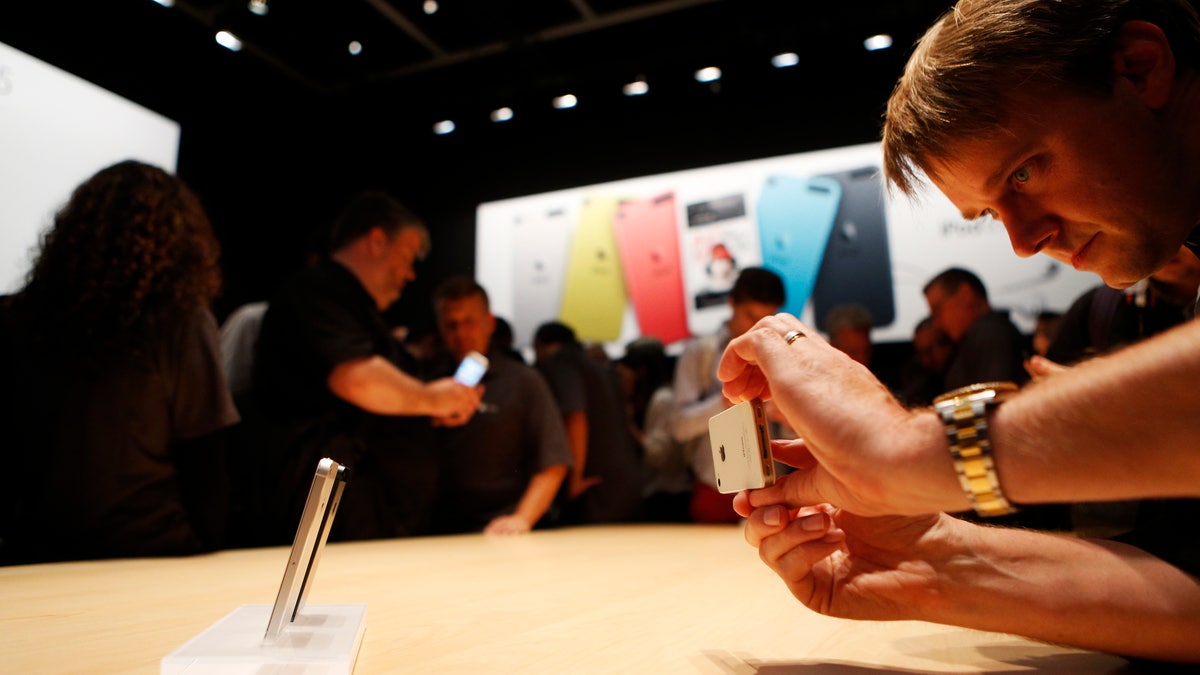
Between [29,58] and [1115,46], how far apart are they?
3306 millimetres

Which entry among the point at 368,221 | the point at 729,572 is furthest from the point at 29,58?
the point at 729,572

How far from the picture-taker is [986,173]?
0.89 metres

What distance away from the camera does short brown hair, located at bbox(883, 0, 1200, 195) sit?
84 cm

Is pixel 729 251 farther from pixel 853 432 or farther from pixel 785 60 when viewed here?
pixel 853 432

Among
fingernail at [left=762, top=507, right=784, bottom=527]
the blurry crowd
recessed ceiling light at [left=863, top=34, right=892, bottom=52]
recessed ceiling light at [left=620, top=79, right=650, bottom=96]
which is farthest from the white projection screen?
recessed ceiling light at [left=863, top=34, right=892, bottom=52]

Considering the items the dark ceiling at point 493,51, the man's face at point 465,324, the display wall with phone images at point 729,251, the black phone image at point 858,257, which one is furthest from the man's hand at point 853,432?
the dark ceiling at point 493,51

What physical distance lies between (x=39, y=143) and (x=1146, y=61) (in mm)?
3275

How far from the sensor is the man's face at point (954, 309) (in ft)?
10.4

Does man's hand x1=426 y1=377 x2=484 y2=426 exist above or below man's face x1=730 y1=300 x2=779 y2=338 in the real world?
below

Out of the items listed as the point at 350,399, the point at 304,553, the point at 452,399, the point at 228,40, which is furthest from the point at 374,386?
the point at 228,40

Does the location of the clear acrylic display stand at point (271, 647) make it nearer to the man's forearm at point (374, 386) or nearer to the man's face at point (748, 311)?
the man's forearm at point (374, 386)

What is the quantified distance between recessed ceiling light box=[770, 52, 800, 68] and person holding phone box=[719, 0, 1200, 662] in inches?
146

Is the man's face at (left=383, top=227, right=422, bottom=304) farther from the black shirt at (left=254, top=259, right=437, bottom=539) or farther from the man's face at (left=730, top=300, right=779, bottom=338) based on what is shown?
the man's face at (left=730, top=300, right=779, bottom=338)

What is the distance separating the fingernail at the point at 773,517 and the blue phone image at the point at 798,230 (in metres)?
3.59
